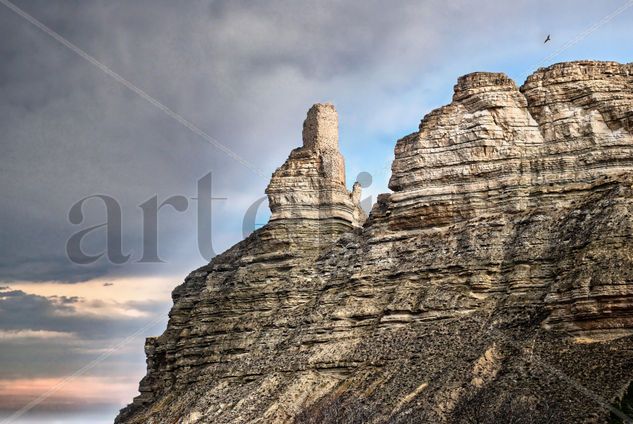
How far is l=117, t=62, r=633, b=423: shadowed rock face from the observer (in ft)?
171

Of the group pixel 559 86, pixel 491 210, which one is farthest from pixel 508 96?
pixel 491 210

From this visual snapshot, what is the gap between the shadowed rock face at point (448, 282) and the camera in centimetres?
5206

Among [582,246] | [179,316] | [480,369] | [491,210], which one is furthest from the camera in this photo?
[179,316]

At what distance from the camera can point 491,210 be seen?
6544 cm

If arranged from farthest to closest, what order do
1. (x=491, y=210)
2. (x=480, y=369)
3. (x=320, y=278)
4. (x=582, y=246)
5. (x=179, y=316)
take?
(x=179, y=316) → (x=320, y=278) → (x=491, y=210) → (x=582, y=246) → (x=480, y=369)

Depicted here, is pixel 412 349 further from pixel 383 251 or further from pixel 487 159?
pixel 487 159

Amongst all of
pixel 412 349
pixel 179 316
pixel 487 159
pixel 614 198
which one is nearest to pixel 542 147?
pixel 487 159

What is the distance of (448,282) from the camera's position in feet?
203

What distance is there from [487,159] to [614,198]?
1086 cm

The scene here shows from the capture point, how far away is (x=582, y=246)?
56688 mm

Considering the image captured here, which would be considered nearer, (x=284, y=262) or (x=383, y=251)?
(x=383, y=251)

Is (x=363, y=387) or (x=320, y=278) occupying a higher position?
(x=320, y=278)

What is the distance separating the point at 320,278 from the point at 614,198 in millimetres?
20787

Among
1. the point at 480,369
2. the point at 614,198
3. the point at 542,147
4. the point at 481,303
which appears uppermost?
the point at 542,147
